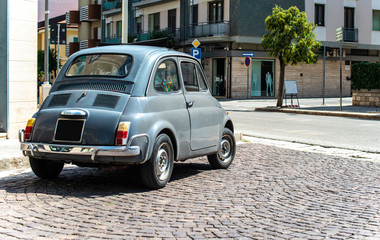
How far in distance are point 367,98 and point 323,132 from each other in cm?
1291

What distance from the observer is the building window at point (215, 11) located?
4100cm

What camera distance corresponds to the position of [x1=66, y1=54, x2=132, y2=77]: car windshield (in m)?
6.94

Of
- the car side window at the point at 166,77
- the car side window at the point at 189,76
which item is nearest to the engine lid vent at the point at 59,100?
the car side window at the point at 166,77

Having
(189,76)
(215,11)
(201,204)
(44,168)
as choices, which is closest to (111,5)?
(215,11)

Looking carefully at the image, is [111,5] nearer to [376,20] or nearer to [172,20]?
[172,20]

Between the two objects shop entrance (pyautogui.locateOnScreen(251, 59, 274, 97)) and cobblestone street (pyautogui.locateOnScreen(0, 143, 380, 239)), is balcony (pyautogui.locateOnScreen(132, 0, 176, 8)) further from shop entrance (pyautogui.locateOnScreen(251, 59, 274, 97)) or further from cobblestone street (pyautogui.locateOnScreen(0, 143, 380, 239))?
cobblestone street (pyautogui.locateOnScreen(0, 143, 380, 239))

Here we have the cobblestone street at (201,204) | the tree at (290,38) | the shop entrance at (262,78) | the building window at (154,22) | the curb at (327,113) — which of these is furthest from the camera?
the building window at (154,22)

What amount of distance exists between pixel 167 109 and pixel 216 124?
1.32 metres

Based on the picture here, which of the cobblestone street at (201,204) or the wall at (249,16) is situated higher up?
the wall at (249,16)

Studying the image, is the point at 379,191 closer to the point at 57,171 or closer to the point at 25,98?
the point at 57,171

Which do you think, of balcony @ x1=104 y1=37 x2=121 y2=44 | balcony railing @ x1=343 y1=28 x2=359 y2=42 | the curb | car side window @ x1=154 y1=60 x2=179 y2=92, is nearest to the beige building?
car side window @ x1=154 y1=60 x2=179 y2=92

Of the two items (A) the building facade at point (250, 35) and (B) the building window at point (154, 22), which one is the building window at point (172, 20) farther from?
(B) the building window at point (154, 22)

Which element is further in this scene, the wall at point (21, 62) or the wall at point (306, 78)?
the wall at point (306, 78)

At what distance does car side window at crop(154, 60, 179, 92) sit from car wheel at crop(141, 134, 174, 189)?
0.72m
